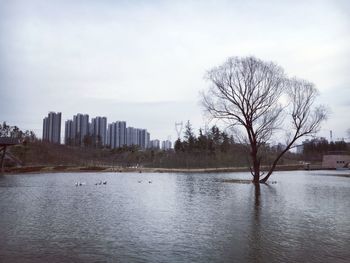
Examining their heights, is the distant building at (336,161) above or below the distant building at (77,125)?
below

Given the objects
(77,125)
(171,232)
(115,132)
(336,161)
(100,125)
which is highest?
(100,125)

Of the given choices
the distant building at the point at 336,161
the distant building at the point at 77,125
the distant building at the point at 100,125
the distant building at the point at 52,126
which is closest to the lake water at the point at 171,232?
the distant building at the point at 336,161

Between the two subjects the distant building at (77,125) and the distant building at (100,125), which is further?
the distant building at (100,125)

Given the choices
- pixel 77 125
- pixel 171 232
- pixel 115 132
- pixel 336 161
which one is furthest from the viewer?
pixel 115 132

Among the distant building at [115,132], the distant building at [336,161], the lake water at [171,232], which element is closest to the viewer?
the lake water at [171,232]

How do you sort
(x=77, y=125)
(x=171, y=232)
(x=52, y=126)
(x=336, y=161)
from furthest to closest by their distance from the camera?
(x=77, y=125)
(x=52, y=126)
(x=336, y=161)
(x=171, y=232)

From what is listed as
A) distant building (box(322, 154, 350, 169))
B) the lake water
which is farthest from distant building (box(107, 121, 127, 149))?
the lake water

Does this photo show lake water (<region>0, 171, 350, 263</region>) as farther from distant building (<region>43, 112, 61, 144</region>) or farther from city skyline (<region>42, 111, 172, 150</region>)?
distant building (<region>43, 112, 61, 144</region>)

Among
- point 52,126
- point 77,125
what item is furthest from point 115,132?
point 52,126

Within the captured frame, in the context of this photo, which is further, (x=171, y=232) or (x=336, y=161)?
(x=336, y=161)

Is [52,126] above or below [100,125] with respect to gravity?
below

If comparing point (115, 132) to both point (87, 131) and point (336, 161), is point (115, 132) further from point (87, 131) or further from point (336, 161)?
point (336, 161)

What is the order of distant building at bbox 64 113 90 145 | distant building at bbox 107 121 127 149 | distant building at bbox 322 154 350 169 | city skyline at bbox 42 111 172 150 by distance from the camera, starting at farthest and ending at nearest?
distant building at bbox 107 121 127 149, distant building at bbox 64 113 90 145, city skyline at bbox 42 111 172 150, distant building at bbox 322 154 350 169

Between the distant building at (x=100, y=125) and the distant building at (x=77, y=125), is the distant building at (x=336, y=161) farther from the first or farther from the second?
the distant building at (x=77, y=125)
